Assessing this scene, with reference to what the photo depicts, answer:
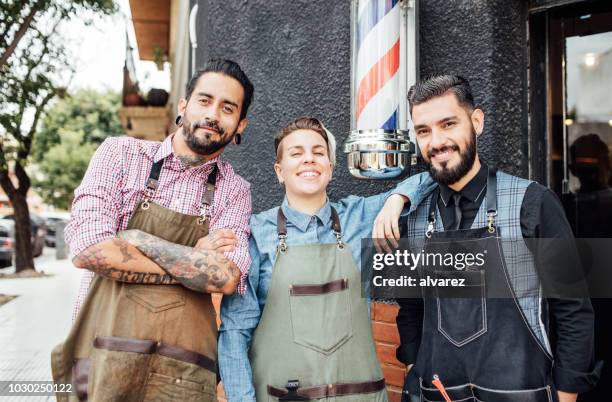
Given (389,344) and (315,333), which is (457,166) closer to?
(315,333)

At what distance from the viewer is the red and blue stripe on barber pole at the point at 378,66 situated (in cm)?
259

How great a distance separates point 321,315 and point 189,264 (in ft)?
1.71

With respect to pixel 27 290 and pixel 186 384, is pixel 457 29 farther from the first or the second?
pixel 27 290

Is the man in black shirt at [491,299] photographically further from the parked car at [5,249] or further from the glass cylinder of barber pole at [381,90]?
the parked car at [5,249]

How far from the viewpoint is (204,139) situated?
2.43 m

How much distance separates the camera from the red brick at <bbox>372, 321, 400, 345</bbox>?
3.20m

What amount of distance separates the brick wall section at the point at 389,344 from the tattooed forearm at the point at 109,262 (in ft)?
4.73

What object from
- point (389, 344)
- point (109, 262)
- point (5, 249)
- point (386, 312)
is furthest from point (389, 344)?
point (5, 249)

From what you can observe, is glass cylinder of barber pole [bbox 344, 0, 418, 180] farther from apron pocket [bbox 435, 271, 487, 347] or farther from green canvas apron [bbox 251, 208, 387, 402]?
apron pocket [bbox 435, 271, 487, 347]

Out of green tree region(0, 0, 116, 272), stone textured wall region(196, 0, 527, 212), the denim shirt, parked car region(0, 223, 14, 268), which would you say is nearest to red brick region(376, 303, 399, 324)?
stone textured wall region(196, 0, 527, 212)

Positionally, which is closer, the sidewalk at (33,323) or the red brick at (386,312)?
the red brick at (386,312)

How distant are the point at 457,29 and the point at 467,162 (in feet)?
4.36

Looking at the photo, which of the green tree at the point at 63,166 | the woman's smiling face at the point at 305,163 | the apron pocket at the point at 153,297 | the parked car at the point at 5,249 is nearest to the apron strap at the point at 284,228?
the woman's smiling face at the point at 305,163

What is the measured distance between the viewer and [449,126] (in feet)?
7.16
